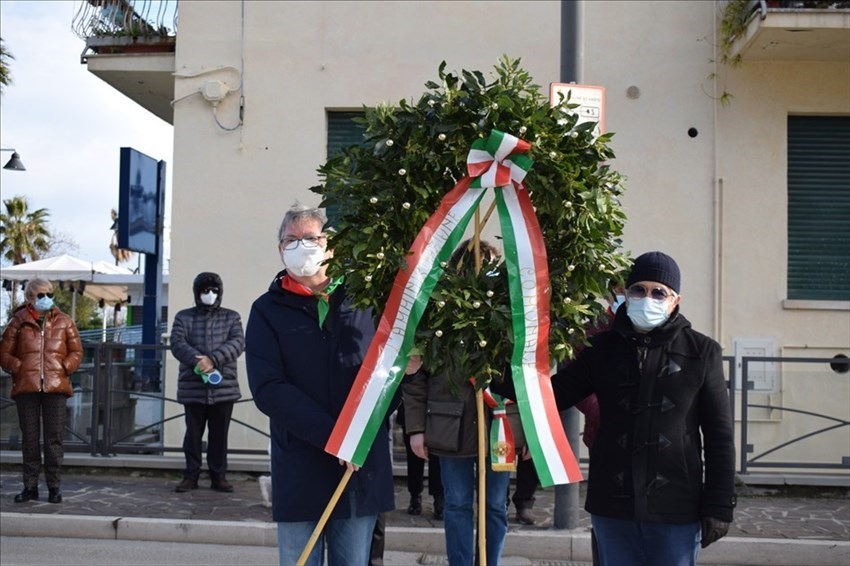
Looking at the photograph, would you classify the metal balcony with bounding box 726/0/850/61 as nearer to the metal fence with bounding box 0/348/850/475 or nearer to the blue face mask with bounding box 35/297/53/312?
the metal fence with bounding box 0/348/850/475

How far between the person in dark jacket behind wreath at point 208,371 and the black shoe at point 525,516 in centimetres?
300

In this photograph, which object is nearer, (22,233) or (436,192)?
(436,192)

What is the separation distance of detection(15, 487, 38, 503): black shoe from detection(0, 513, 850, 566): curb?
0.54 meters

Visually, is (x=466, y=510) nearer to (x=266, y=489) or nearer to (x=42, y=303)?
(x=266, y=489)

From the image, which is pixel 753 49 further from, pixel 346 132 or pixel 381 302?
pixel 381 302

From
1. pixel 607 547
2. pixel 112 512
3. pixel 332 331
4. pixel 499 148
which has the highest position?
pixel 499 148

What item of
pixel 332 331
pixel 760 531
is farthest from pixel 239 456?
pixel 332 331

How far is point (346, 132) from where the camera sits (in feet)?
37.8

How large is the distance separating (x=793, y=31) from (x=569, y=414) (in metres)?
5.13

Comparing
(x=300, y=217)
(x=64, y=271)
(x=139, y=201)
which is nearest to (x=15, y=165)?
(x=64, y=271)

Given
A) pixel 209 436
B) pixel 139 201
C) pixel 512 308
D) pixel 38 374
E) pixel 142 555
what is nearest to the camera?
pixel 512 308

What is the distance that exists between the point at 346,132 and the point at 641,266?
7669 mm

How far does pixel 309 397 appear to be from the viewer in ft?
13.7

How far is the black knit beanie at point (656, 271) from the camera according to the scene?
4176mm
